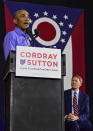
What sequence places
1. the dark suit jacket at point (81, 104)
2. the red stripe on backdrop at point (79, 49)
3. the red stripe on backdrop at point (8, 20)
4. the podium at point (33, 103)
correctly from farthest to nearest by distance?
the red stripe on backdrop at point (79, 49), the red stripe on backdrop at point (8, 20), the dark suit jacket at point (81, 104), the podium at point (33, 103)

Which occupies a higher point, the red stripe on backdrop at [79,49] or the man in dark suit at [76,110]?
the red stripe on backdrop at [79,49]

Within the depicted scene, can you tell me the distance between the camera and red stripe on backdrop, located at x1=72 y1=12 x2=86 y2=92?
6.01 metres

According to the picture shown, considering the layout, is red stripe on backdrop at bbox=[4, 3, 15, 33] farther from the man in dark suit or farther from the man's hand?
the man's hand

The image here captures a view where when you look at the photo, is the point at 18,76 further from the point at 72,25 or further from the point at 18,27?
the point at 72,25

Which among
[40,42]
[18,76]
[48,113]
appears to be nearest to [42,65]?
[18,76]

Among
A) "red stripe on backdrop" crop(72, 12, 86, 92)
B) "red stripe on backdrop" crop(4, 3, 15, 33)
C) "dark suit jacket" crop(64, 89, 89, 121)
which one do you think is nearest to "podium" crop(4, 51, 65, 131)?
"dark suit jacket" crop(64, 89, 89, 121)

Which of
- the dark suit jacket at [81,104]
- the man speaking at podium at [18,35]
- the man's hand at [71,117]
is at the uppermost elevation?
the man speaking at podium at [18,35]

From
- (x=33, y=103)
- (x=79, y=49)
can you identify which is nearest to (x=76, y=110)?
(x=79, y=49)

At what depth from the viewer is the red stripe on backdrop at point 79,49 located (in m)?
6.01

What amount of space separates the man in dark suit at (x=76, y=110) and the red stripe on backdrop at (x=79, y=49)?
114 centimetres

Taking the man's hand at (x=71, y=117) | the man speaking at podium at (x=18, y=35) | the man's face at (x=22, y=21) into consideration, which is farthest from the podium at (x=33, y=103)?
the man's hand at (x=71, y=117)

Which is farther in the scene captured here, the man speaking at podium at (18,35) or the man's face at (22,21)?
the man's face at (22,21)

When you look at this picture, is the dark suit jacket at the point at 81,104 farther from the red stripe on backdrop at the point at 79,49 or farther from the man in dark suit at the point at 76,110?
the red stripe on backdrop at the point at 79,49

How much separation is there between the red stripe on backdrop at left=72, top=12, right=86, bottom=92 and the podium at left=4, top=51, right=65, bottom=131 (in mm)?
3312
